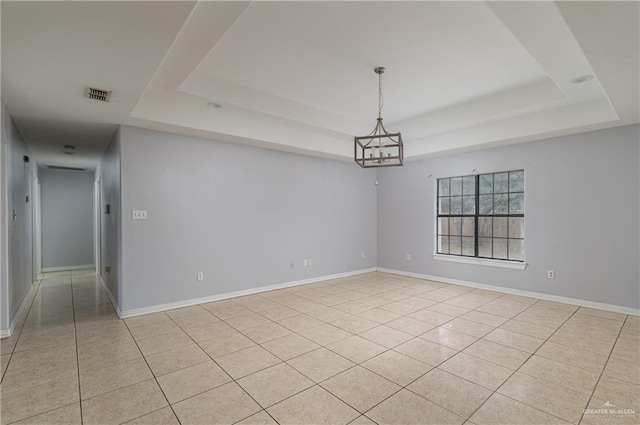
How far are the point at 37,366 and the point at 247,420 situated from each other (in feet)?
6.91

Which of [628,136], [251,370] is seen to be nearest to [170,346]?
[251,370]

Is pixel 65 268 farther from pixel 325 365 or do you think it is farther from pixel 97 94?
pixel 325 365

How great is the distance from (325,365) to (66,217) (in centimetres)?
803

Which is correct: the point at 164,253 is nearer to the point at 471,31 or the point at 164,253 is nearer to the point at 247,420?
the point at 247,420

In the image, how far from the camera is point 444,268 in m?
5.93

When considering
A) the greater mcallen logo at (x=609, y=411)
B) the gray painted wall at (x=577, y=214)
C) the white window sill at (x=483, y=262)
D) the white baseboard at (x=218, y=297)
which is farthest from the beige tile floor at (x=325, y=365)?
the white window sill at (x=483, y=262)

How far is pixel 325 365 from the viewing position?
8.87ft

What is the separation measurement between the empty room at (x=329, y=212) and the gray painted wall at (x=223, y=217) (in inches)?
1.3

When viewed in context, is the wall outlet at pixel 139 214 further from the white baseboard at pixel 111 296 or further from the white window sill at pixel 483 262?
the white window sill at pixel 483 262

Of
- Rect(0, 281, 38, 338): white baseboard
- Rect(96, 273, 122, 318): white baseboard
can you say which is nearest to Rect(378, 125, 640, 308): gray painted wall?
Rect(96, 273, 122, 318): white baseboard

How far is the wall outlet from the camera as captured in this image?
13.3 ft

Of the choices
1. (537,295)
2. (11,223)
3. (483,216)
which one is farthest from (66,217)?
(537,295)

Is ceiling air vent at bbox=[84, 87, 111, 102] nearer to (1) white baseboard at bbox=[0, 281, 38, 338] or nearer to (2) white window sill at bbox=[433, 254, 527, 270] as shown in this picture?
(1) white baseboard at bbox=[0, 281, 38, 338]

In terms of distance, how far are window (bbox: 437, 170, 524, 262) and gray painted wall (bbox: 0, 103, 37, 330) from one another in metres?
6.32
